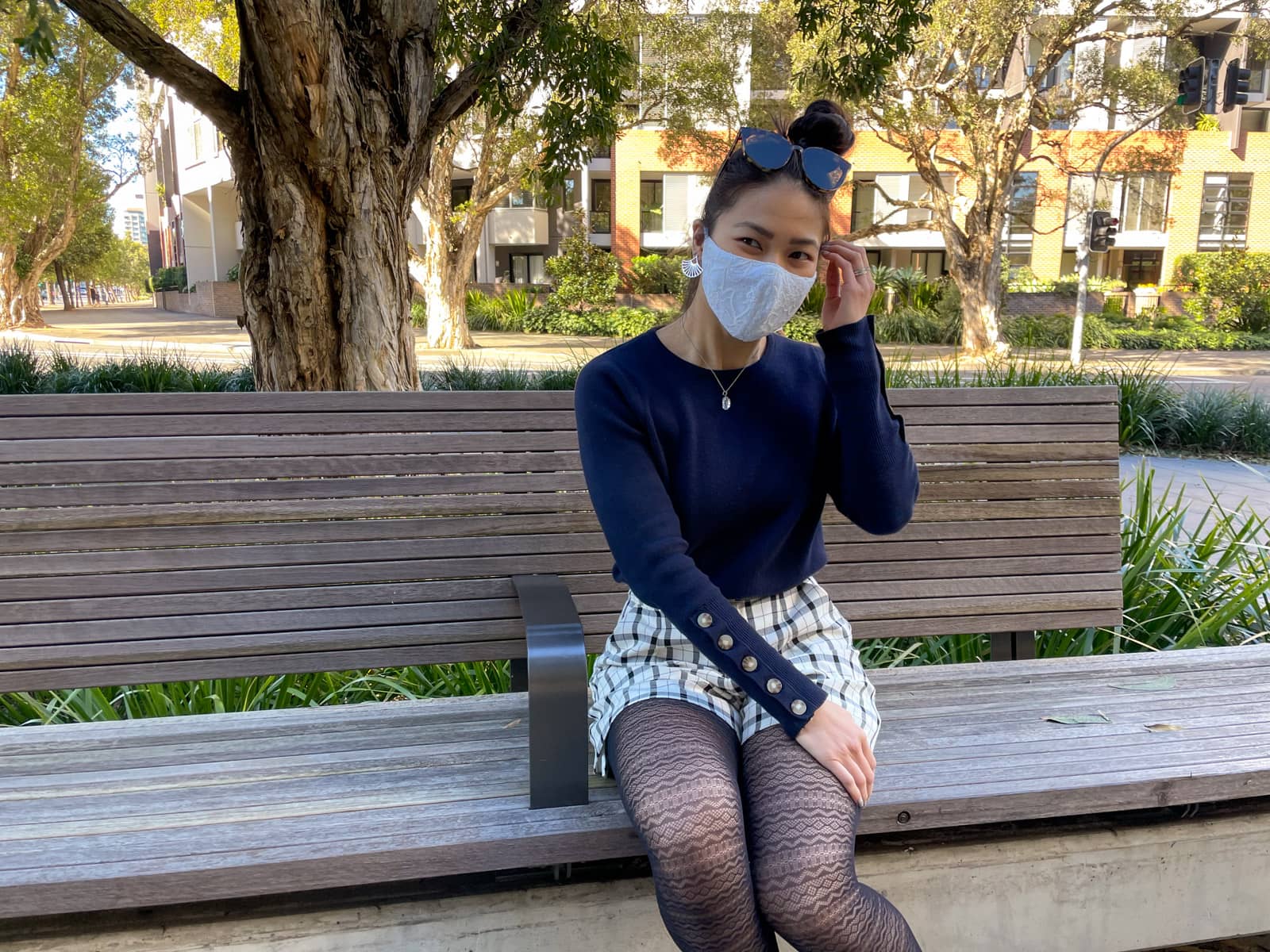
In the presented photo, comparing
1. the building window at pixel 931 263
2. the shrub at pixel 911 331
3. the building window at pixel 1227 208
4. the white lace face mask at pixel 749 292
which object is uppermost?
the building window at pixel 1227 208

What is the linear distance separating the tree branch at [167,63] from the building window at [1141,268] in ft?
114

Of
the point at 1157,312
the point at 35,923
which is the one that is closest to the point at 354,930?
the point at 35,923

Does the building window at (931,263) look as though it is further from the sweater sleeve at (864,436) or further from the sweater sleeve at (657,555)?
the sweater sleeve at (657,555)

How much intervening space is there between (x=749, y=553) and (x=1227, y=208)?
36904 mm

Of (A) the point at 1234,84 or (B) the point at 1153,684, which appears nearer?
(B) the point at 1153,684

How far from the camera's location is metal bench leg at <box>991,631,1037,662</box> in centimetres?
280

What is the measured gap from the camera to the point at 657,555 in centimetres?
173

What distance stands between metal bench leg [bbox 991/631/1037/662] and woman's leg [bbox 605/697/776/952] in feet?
4.70

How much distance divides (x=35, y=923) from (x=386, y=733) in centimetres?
67

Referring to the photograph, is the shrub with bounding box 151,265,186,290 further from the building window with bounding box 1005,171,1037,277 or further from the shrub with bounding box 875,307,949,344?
the building window with bounding box 1005,171,1037,277

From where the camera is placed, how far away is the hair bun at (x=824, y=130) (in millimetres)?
1814

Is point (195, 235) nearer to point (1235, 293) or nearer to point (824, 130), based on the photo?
point (1235, 293)

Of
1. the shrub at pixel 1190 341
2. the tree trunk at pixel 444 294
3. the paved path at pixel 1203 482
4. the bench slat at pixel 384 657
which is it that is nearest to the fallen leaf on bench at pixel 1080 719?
the bench slat at pixel 384 657

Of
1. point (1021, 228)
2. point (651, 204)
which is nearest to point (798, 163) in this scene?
point (651, 204)
